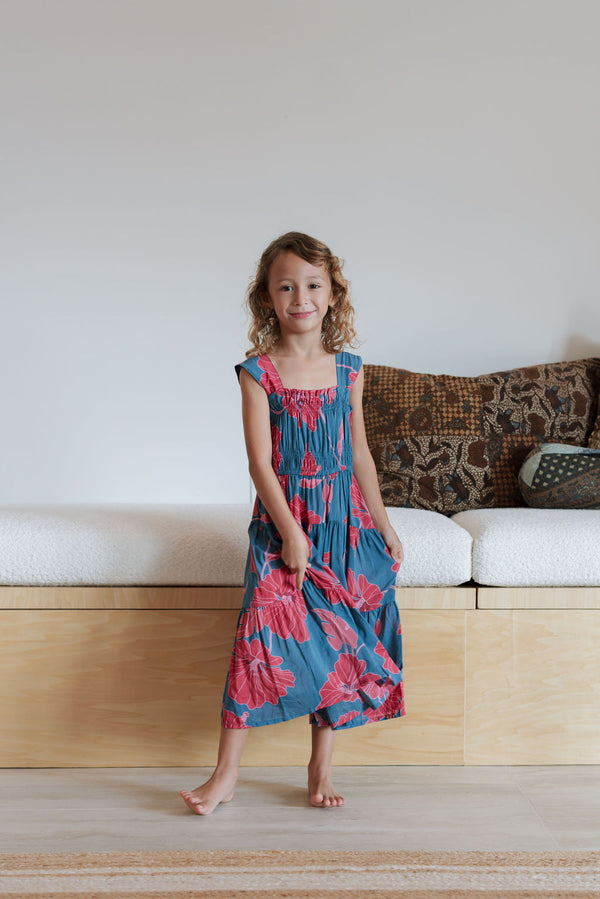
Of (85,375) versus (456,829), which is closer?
(456,829)

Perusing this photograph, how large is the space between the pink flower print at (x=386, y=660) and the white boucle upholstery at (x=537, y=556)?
0.23 metres

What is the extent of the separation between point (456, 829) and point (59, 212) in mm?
1881

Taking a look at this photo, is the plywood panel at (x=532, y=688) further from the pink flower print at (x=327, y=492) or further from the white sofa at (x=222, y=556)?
the pink flower print at (x=327, y=492)

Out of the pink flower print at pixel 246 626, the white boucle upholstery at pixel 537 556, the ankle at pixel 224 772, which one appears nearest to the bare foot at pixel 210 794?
the ankle at pixel 224 772

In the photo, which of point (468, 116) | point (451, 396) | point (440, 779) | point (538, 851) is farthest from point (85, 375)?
point (538, 851)

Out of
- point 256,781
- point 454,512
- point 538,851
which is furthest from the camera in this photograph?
point 454,512

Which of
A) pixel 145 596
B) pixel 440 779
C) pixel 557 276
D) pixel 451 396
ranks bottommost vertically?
pixel 440 779

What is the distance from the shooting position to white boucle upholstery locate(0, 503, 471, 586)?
4.83 ft

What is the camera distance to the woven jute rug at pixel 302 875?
104 centimetres

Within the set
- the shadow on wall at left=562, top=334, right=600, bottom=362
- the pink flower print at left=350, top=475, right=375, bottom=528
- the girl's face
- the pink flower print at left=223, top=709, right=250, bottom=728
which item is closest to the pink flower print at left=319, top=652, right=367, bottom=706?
the pink flower print at left=223, top=709, right=250, bottom=728

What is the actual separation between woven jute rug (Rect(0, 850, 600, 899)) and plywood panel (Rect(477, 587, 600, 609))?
17.4 inches

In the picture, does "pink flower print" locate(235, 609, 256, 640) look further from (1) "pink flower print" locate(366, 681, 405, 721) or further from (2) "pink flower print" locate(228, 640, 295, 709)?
(1) "pink flower print" locate(366, 681, 405, 721)

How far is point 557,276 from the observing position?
2.35 m

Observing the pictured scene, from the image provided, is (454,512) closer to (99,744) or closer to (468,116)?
(99,744)
